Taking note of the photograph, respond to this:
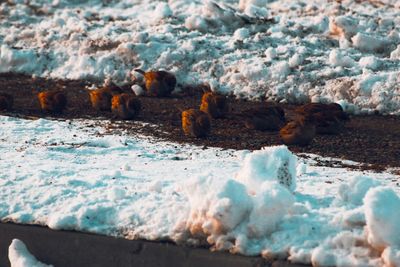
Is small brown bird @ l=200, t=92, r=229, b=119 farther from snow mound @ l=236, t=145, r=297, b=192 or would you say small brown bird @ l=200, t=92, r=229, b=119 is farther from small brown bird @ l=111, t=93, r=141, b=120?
snow mound @ l=236, t=145, r=297, b=192

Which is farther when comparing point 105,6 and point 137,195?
point 105,6

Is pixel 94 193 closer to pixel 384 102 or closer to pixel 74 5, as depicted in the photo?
pixel 384 102

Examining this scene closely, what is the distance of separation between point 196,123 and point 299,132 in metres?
1.16

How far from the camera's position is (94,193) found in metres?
7.41

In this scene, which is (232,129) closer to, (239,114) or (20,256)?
(239,114)

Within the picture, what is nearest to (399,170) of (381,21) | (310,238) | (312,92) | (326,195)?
(326,195)

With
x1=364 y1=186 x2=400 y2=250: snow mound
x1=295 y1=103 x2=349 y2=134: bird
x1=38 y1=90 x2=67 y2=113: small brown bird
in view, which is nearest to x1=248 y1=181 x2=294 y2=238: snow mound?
x1=364 y1=186 x2=400 y2=250: snow mound

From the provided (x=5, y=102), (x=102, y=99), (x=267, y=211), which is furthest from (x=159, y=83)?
(x=267, y=211)

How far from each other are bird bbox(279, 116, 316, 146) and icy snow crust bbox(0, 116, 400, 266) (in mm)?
662

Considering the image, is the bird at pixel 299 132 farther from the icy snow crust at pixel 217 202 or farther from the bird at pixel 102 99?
the bird at pixel 102 99

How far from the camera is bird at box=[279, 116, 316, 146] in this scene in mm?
9602

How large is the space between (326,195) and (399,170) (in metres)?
1.77

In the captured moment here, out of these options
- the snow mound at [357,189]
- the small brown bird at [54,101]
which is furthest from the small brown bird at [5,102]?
the snow mound at [357,189]

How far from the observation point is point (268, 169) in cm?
696
